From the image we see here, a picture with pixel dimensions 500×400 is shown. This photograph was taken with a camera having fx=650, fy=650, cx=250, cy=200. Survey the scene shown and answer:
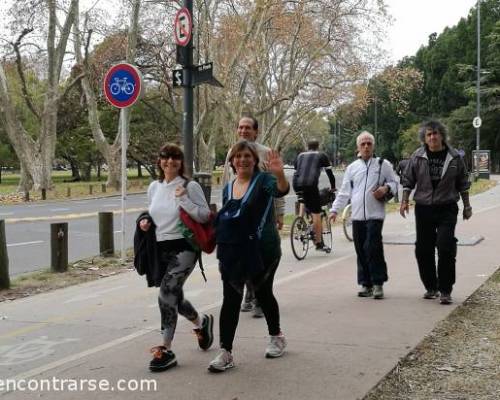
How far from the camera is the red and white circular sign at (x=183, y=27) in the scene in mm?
10141

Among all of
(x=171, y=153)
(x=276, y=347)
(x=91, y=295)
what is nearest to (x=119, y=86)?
(x=91, y=295)

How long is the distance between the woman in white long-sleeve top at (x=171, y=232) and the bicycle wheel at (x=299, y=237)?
506cm

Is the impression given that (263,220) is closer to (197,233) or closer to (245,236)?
(245,236)

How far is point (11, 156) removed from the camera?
64500mm

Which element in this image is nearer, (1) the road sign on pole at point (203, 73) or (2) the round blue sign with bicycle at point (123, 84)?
(2) the round blue sign with bicycle at point (123, 84)

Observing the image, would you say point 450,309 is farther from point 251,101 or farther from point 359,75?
point 251,101

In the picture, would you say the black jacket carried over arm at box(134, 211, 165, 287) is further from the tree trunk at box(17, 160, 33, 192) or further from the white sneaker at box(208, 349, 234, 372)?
the tree trunk at box(17, 160, 33, 192)

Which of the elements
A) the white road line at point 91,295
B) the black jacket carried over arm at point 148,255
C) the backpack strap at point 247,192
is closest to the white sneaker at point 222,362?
the black jacket carried over arm at point 148,255

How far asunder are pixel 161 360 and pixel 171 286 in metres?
0.53

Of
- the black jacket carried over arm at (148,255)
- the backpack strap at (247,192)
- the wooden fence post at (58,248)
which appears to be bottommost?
the wooden fence post at (58,248)

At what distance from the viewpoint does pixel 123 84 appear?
10078 millimetres

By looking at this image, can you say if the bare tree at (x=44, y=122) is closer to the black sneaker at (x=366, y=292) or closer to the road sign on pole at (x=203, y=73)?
the road sign on pole at (x=203, y=73)

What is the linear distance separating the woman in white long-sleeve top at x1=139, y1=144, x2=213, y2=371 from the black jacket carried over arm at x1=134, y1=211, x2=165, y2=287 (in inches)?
1.2

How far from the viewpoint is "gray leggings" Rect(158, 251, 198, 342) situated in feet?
15.7
